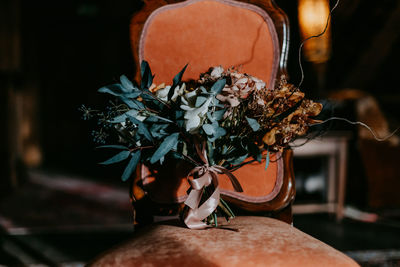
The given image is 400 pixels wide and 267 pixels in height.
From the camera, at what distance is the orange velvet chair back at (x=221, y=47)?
93 cm

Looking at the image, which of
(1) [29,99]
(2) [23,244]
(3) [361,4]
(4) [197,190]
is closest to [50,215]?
(2) [23,244]

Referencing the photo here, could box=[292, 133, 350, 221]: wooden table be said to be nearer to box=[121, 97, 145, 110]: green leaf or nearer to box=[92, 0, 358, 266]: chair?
box=[92, 0, 358, 266]: chair

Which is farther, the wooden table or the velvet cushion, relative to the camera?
the wooden table

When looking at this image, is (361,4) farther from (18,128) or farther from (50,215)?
(18,128)

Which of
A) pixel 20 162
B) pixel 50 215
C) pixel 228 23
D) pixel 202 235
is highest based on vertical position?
pixel 228 23

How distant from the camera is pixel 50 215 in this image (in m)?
2.68

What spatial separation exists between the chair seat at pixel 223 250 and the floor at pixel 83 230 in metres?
1.27

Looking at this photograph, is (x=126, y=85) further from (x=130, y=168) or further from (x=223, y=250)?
(x=223, y=250)

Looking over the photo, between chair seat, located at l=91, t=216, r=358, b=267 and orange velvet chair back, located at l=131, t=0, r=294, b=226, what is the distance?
236mm

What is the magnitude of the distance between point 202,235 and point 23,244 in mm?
1814

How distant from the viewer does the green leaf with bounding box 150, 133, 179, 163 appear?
26.2 inches

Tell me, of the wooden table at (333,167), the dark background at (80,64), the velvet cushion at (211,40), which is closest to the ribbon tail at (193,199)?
the velvet cushion at (211,40)

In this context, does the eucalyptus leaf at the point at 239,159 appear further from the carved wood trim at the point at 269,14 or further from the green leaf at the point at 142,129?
the carved wood trim at the point at 269,14

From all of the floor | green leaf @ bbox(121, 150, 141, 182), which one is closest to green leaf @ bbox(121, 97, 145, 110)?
green leaf @ bbox(121, 150, 141, 182)
